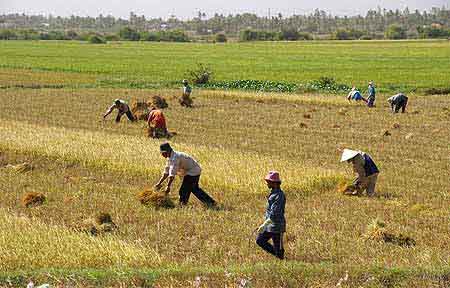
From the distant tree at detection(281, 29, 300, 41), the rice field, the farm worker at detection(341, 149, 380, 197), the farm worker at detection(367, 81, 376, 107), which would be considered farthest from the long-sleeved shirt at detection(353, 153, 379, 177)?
the distant tree at detection(281, 29, 300, 41)

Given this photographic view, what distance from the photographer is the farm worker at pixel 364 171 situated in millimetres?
13859

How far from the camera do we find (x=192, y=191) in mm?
13031

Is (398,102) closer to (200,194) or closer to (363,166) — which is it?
(363,166)

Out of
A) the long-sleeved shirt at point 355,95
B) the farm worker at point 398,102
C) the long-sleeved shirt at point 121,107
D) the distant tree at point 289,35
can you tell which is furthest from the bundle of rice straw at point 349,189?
the distant tree at point 289,35

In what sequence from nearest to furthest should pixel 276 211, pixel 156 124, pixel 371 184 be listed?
pixel 276 211, pixel 371 184, pixel 156 124

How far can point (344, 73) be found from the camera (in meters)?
54.6

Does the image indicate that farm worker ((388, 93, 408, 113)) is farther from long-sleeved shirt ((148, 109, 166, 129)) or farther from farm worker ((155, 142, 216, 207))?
farm worker ((155, 142, 216, 207))

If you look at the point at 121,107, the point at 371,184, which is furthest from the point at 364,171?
the point at 121,107

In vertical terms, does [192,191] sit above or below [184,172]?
below

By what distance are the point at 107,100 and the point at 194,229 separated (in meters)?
23.3

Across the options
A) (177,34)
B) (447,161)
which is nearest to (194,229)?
(447,161)

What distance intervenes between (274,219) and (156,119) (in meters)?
11.9

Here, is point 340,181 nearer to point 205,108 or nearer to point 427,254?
point 427,254

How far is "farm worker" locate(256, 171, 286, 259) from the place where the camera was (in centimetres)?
973
